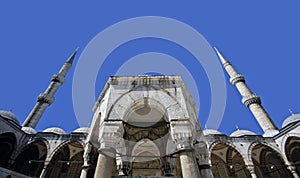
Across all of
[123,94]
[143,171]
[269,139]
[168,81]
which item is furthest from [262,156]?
[123,94]

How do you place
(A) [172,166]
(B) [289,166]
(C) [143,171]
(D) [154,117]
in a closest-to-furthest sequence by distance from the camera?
1. (D) [154,117]
2. (A) [172,166]
3. (C) [143,171]
4. (B) [289,166]

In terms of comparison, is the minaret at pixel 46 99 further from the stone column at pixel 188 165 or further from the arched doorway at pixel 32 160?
the stone column at pixel 188 165

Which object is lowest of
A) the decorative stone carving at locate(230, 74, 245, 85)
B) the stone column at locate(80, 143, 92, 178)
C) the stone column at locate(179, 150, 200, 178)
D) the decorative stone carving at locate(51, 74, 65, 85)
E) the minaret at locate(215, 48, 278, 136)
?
the stone column at locate(179, 150, 200, 178)

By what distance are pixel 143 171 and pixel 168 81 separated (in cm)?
658

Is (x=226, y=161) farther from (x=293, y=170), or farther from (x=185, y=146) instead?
(x=185, y=146)

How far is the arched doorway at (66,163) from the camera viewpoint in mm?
14500

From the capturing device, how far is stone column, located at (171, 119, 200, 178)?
403cm

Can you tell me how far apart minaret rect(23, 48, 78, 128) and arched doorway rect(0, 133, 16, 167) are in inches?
169

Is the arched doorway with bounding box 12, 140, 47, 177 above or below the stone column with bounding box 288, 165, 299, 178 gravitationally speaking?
above

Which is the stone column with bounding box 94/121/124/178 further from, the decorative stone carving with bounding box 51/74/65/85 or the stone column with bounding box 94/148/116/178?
the decorative stone carving with bounding box 51/74/65/85

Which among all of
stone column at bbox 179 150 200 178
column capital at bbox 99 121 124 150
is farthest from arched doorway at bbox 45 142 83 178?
stone column at bbox 179 150 200 178

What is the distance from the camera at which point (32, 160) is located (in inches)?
552

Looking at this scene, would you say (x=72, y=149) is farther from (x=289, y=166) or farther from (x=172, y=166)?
(x=289, y=166)

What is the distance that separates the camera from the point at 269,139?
50.3 feet
